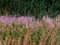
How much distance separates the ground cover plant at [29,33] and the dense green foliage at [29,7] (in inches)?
183

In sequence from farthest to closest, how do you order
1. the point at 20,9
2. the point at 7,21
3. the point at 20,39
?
the point at 20,9 < the point at 7,21 < the point at 20,39

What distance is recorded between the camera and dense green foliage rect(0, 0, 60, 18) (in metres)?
11.7

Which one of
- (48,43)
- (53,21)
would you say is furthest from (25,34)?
(53,21)

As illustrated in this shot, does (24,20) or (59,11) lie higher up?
(24,20)

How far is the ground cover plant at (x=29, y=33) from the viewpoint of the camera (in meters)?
6.49

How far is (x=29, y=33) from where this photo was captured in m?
6.56

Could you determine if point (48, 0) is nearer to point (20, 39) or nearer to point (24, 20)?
point (24, 20)

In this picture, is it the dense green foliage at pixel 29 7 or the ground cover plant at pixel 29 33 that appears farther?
the dense green foliage at pixel 29 7

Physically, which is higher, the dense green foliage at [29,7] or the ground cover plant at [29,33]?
the ground cover plant at [29,33]

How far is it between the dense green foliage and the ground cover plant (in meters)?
4.64

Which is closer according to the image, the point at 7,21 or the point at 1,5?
the point at 7,21

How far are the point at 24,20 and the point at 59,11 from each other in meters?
5.08

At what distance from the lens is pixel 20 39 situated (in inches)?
255

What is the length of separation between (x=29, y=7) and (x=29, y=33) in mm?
5468
